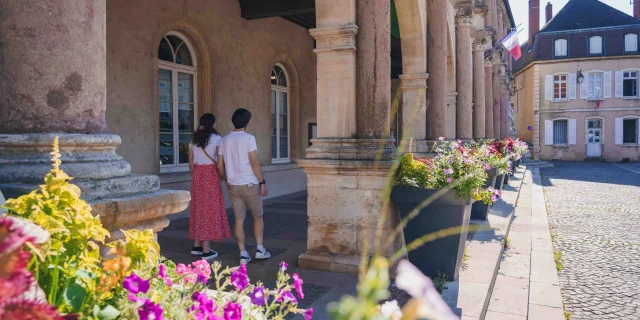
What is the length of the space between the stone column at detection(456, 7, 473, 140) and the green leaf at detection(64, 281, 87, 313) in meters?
9.61

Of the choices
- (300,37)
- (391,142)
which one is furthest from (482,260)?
(300,37)

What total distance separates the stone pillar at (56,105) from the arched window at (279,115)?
886 centimetres

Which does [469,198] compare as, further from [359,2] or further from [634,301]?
[359,2]

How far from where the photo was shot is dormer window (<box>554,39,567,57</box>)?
1281 inches

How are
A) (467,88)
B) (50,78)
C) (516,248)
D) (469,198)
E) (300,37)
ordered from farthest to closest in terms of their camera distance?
(300,37) → (467,88) → (516,248) → (469,198) → (50,78)

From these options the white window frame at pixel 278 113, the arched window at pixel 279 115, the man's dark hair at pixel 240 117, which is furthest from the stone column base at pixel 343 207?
the arched window at pixel 279 115

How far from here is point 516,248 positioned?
19.5 feet

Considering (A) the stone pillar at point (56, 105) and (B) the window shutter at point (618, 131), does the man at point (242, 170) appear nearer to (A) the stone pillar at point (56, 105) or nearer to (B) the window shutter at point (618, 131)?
(A) the stone pillar at point (56, 105)

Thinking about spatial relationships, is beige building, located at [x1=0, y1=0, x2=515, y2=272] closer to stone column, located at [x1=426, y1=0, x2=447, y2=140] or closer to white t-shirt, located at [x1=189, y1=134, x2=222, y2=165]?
stone column, located at [x1=426, y1=0, x2=447, y2=140]

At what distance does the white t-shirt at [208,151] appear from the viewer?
509 cm

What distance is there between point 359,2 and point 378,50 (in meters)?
0.52

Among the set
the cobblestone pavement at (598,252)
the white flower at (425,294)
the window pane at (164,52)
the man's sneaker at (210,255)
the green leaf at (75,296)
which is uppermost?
the window pane at (164,52)

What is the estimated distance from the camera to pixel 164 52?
26.1 ft

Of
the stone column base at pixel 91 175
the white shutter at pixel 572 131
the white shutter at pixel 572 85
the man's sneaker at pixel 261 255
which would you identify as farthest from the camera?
the white shutter at pixel 572 85
